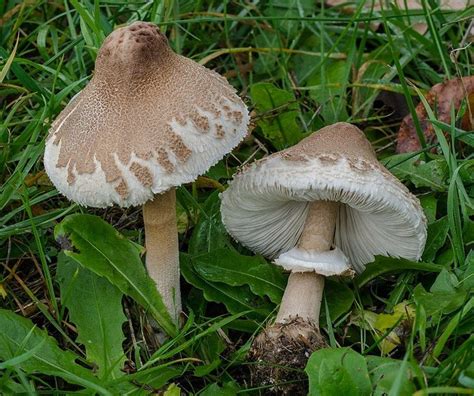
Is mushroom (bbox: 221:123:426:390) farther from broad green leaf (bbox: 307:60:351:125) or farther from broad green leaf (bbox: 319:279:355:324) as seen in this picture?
broad green leaf (bbox: 307:60:351:125)

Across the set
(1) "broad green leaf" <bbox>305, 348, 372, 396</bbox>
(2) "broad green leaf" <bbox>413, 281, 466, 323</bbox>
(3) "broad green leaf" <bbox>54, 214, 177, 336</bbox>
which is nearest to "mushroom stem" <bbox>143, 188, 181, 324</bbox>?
(3) "broad green leaf" <bbox>54, 214, 177, 336</bbox>

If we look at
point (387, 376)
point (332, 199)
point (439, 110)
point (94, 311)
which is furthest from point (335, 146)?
point (439, 110)

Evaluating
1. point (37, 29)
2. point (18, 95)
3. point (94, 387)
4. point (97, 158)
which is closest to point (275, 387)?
point (94, 387)

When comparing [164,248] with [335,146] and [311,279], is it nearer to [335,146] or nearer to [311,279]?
[311,279]

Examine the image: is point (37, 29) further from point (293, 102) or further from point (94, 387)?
point (94, 387)

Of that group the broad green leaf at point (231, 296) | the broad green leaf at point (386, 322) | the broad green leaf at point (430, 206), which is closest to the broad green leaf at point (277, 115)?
the broad green leaf at point (430, 206)
